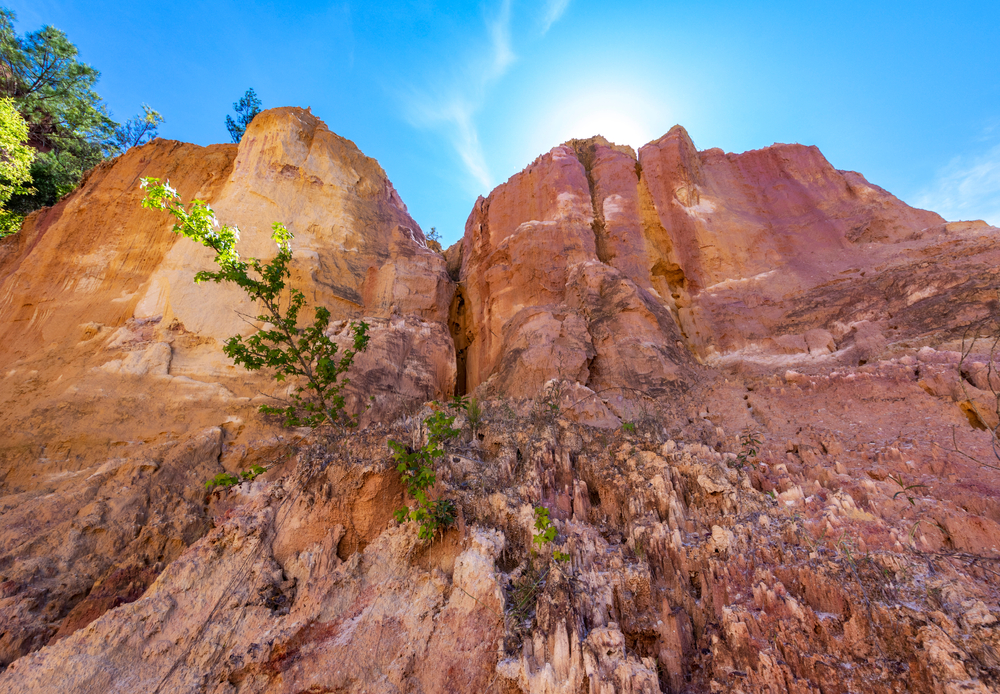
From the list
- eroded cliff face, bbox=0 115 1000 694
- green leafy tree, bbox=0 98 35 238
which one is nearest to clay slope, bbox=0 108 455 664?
eroded cliff face, bbox=0 115 1000 694

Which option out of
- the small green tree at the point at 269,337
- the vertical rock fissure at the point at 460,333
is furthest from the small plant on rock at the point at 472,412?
the vertical rock fissure at the point at 460,333

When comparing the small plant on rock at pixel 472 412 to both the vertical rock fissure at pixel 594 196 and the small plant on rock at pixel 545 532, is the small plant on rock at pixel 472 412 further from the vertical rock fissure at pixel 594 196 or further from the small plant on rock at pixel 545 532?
the vertical rock fissure at pixel 594 196

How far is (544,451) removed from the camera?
5582 millimetres

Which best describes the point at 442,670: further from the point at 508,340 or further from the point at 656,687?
the point at 508,340

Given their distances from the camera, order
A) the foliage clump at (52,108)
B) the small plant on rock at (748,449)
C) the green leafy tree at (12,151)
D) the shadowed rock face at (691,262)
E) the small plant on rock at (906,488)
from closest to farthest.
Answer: the small plant on rock at (906,488) < the small plant on rock at (748,449) < the shadowed rock face at (691,262) < the green leafy tree at (12,151) < the foliage clump at (52,108)

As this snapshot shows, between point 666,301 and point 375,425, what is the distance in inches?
283

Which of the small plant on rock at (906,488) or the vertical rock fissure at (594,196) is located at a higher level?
the vertical rock fissure at (594,196)

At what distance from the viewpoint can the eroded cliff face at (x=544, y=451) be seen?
3467 millimetres

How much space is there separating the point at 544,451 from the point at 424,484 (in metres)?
1.60

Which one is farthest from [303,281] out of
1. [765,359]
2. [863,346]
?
[863,346]

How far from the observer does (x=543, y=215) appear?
11.8 m

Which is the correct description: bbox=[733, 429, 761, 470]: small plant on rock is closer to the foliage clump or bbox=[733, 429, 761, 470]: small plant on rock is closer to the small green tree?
the small green tree

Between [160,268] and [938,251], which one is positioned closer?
[938,251]

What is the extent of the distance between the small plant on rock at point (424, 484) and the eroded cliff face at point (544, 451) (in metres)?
0.17
